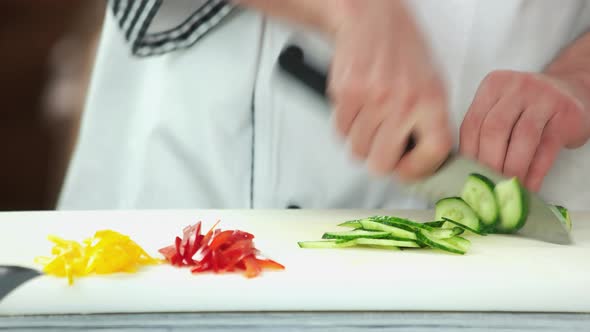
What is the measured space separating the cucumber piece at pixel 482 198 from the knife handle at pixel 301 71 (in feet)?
0.98

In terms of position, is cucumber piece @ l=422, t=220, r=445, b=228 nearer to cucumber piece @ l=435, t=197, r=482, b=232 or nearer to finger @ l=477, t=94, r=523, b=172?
cucumber piece @ l=435, t=197, r=482, b=232

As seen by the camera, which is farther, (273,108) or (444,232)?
(273,108)

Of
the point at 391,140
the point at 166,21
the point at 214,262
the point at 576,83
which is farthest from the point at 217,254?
the point at 576,83

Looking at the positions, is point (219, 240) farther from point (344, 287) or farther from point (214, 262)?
point (344, 287)

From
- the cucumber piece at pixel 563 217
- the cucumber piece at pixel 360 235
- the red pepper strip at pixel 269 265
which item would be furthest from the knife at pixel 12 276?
the cucumber piece at pixel 563 217

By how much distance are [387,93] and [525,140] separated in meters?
0.28

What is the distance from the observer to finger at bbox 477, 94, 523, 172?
1.45 meters

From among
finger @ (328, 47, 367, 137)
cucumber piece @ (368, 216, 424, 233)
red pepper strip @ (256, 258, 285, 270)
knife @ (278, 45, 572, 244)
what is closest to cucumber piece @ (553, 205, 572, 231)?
knife @ (278, 45, 572, 244)

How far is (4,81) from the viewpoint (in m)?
3.05

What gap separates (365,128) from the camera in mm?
1355

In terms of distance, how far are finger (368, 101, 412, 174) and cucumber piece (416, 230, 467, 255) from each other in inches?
7.9

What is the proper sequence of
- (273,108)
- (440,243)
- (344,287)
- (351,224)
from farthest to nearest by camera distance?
(273,108), (351,224), (440,243), (344,287)

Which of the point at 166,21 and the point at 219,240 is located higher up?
the point at 166,21

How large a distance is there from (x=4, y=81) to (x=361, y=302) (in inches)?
93.6
